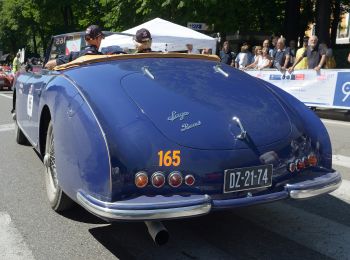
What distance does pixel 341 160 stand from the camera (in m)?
6.53

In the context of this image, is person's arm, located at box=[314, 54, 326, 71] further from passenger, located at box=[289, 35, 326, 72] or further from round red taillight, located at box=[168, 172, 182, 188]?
round red taillight, located at box=[168, 172, 182, 188]

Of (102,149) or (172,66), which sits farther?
(172,66)

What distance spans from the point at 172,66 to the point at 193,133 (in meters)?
1.01

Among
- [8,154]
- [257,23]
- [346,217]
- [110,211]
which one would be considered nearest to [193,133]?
[110,211]

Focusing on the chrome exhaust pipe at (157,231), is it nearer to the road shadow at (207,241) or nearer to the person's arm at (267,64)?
the road shadow at (207,241)

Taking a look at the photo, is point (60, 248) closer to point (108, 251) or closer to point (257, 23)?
point (108, 251)

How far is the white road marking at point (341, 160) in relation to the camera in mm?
6293

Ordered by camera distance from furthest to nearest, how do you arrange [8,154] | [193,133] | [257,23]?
[257,23] → [8,154] → [193,133]

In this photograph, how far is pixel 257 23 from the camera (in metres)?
26.6

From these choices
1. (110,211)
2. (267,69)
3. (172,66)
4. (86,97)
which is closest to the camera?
(110,211)

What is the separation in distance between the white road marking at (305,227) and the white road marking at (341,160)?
2.03 metres

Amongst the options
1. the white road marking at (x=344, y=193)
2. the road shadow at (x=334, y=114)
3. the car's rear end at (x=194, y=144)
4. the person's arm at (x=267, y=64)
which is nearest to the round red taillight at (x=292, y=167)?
the car's rear end at (x=194, y=144)

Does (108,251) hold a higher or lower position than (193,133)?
lower

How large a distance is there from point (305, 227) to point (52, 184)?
2.30 m
